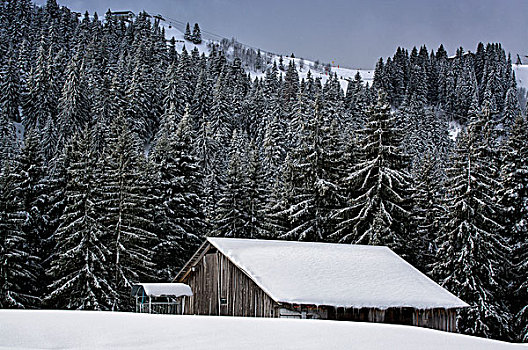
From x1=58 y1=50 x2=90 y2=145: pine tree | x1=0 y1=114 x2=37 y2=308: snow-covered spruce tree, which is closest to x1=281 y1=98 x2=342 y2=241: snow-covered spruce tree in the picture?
x1=0 y1=114 x2=37 y2=308: snow-covered spruce tree

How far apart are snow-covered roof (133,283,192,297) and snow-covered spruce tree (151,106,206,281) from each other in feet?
30.3

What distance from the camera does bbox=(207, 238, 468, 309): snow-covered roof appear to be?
2177 cm

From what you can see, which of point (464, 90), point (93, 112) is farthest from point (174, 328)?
point (464, 90)

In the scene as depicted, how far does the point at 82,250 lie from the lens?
3347 cm

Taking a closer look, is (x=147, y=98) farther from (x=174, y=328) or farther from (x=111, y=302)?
(x=174, y=328)

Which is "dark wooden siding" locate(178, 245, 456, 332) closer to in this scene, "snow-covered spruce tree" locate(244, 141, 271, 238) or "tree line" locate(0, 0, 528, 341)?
"tree line" locate(0, 0, 528, 341)

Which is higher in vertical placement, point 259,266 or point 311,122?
point 311,122

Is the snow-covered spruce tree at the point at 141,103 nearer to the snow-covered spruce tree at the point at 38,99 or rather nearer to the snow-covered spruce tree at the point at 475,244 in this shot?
the snow-covered spruce tree at the point at 38,99

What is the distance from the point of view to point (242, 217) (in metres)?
43.0

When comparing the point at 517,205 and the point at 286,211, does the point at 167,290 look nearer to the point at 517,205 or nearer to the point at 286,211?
the point at 286,211

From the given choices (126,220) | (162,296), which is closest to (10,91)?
(126,220)

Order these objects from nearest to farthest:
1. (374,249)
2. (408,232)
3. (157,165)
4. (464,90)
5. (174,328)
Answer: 1. (174,328)
2. (374,249)
3. (408,232)
4. (157,165)
5. (464,90)

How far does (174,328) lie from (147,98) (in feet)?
305

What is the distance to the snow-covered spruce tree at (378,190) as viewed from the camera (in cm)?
3478
